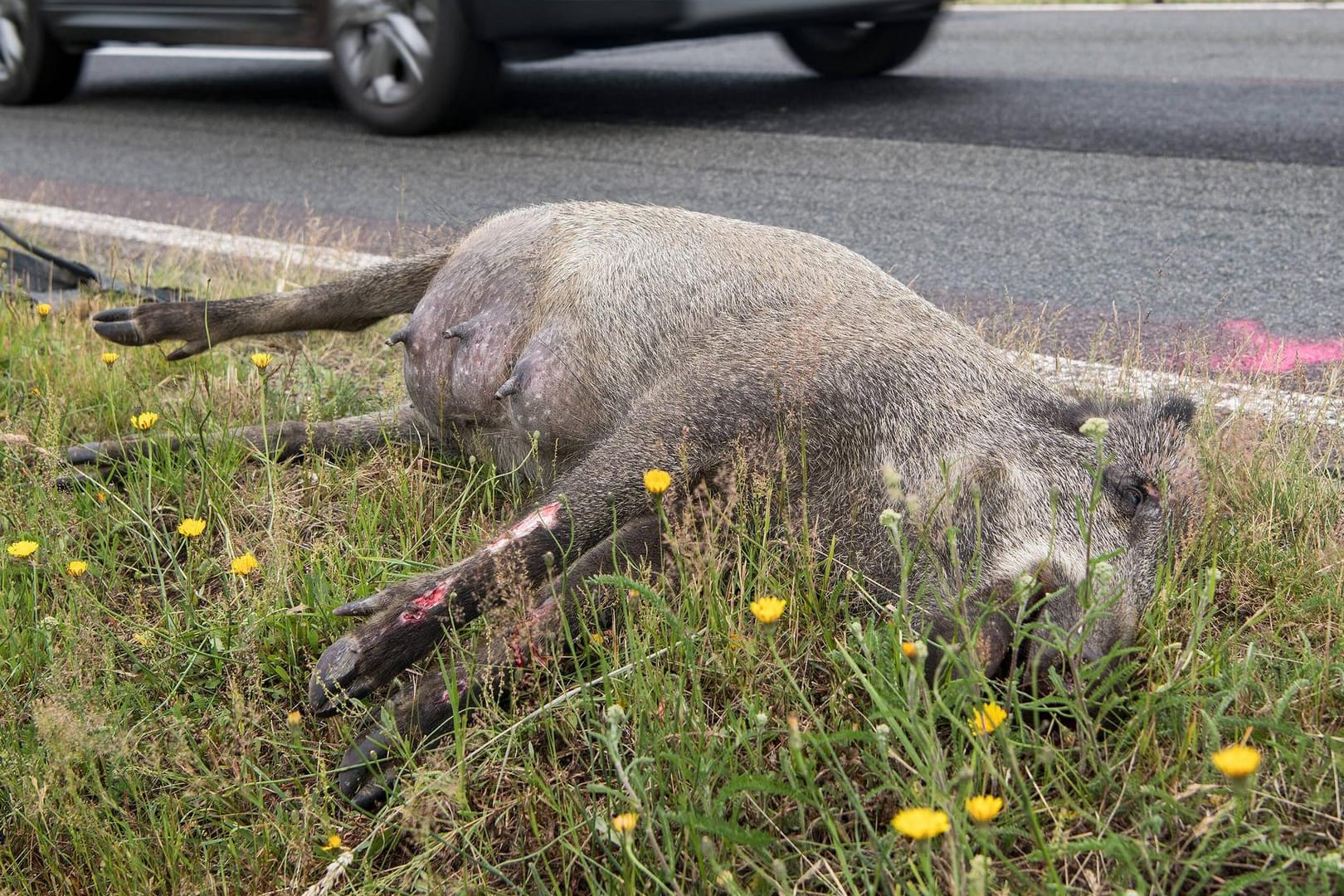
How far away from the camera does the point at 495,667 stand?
2219mm

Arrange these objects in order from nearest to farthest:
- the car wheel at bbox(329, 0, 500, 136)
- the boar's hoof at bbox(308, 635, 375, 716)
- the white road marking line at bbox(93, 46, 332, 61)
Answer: the boar's hoof at bbox(308, 635, 375, 716) < the car wheel at bbox(329, 0, 500, 136) < the white road marking line at bbox(93, 46, 332, 61)

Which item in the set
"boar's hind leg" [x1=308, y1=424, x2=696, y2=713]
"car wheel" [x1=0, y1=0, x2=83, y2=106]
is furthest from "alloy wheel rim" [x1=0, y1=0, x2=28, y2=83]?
"boar's hind leg" [x1=308, y1=424, x2=696, y2=713]

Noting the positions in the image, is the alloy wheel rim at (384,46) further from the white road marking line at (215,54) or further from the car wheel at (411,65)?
the white road marking line at (215,54)

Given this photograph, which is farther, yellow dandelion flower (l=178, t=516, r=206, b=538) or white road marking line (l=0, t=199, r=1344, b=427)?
white road marking line (l=0, t=199, r=1344, b=427)

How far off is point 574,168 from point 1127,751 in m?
4.85

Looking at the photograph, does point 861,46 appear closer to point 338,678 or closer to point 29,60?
point 29,60

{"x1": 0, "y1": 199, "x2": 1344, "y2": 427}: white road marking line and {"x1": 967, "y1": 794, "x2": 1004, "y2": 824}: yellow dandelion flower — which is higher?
{"x1": 967, "y1": 794, "x2": 1004, "y2": 824}: yellow dandelion flower

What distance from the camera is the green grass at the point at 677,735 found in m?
1.77

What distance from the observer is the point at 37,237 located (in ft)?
17.9

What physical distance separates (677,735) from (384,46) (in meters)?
6.12

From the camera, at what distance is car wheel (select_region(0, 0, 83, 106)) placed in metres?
8.68

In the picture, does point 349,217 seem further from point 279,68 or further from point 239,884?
point 279,68

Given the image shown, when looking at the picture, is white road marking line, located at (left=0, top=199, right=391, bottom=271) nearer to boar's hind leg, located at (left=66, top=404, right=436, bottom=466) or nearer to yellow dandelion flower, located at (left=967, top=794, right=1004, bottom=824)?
boar's hind leg, located at (left=66, top=404, right=436, bottom=466)

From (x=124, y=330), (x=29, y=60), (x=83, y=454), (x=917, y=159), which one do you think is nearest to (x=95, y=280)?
(x=124, y=330)
